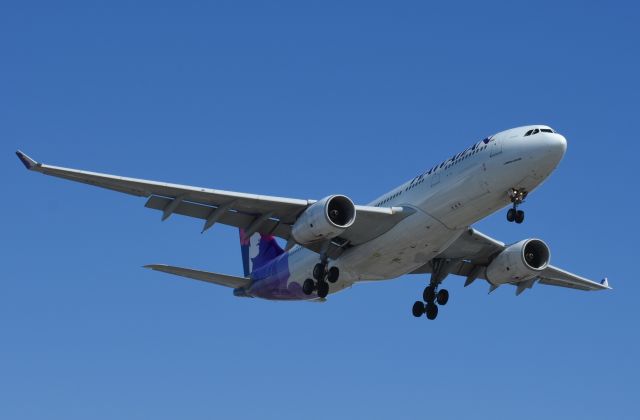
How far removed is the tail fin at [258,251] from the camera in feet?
144

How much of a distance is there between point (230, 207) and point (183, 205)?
191cm

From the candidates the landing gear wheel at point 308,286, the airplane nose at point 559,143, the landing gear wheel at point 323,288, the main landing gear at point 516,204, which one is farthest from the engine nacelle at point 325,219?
the airplane nose at point 559,143

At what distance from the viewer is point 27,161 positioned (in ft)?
105

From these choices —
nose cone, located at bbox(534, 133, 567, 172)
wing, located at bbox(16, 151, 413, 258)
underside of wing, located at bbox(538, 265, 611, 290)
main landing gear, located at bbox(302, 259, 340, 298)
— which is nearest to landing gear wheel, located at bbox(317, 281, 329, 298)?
main landing gear, located at bbox(302, 259, 340, 298)

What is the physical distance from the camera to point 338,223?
117 feet

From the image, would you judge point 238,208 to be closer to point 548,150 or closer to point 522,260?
point 548,150

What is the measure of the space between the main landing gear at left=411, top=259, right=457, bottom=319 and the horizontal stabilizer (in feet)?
23.8

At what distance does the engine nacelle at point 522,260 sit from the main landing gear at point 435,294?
6.49 ft

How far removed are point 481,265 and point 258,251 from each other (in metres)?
9.52

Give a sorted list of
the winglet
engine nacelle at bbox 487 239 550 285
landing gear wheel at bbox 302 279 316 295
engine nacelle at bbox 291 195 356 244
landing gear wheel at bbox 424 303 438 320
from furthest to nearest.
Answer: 1. landing gear wheel at bbox 424 303 438 320
2. engine nacelle at bbox 487 239 550 285
3. landing gear wheel at bbox 302 279 316 295
4. engine nacelle at bbox 291 195 356 244
5. the winglet

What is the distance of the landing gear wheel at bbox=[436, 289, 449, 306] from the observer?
41.4m

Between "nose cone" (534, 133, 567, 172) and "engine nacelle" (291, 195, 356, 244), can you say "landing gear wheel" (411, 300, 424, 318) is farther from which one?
"nose cone" (534, 133, 567, 172)

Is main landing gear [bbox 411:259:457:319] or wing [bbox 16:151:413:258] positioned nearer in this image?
wing [bbox 16:151:413:258]

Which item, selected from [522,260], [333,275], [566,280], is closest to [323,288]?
[333,275]
